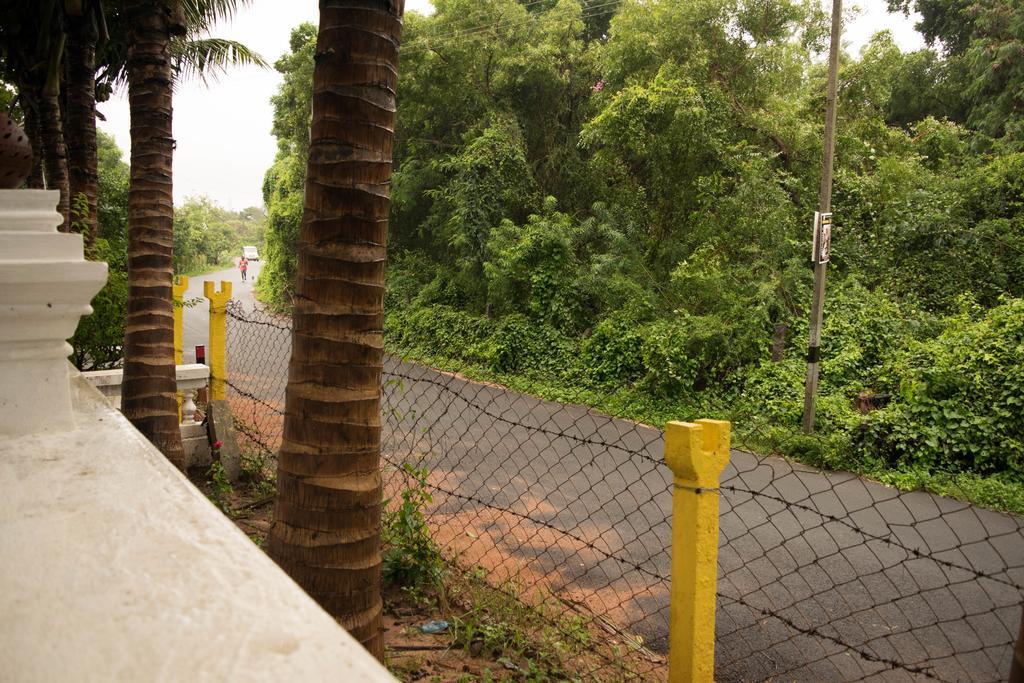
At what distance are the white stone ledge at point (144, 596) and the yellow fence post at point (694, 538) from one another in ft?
4.12

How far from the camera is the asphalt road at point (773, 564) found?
155 inches

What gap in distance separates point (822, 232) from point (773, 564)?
5.54 meters

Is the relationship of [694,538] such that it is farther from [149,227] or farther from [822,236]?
[822,236]

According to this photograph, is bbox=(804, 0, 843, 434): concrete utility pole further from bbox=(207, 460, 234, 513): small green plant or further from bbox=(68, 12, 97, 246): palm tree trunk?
bbox=(68, 12, 97, 246): palm tree trunk

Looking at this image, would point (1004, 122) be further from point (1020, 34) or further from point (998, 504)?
point (998, 504)

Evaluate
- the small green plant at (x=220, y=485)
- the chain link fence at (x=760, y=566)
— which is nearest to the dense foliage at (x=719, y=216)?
the chain link fence at (x=760, y=566)

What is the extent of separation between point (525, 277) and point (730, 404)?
5161 mm

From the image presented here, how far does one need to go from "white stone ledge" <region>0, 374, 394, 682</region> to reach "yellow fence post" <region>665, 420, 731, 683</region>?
1.26m

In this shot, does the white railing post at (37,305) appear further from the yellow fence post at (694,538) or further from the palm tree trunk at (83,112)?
the palm tree trunk at (83,112)

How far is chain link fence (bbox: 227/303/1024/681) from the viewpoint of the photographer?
3.86 m

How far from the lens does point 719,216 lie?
1233 cm

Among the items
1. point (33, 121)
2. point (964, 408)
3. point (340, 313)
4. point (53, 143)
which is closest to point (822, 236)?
point (964, 408)

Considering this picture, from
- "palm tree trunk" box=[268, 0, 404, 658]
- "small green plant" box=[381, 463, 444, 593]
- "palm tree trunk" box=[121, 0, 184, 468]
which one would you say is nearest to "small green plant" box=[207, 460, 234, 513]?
"palm tree trunk" box=[121, 0, 184, 468]

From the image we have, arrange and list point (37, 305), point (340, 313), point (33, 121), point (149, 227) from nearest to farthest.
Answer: point (37, 305) < point (340, 313) < point (149, 227) < point (33, 121)
